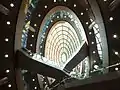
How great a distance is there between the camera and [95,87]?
375 inches

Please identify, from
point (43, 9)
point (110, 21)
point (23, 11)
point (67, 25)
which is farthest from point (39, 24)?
point (110, 21)

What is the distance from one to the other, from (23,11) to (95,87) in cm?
565

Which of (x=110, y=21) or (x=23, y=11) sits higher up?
(x=23, y=11)

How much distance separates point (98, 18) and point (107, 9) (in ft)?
2.32

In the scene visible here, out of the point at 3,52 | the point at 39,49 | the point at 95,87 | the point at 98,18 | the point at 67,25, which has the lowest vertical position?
the point at 95,87

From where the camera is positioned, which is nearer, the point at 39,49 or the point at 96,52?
the point at 96,52

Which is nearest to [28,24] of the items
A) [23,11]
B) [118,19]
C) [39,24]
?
[39,24]

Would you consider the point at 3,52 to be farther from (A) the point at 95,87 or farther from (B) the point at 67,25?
(B) the point at 67,25

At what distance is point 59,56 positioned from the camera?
69.0 feet

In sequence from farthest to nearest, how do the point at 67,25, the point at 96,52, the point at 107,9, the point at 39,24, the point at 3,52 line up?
the point at 67,25 → the point at 39,24 → the point at 96,52 → the point at 107,9 → the point at 3,52

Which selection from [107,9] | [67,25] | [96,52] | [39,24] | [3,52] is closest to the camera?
[3,52]

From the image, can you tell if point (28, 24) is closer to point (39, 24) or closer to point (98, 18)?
point (39, 24)

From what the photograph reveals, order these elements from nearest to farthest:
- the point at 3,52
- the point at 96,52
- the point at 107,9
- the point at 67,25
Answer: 1. the point at 3,52
2. the point at 107,9
3. the point at 96,52
4. the point at 67,25

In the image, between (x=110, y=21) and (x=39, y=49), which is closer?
(x=110, y=21)
